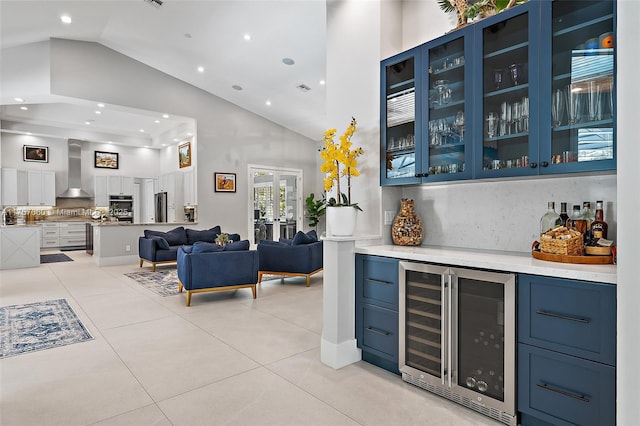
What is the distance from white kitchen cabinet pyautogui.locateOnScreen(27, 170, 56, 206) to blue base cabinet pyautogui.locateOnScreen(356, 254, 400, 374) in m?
11.6

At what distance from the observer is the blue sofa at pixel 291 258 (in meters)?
5.92

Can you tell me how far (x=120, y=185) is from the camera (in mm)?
11555

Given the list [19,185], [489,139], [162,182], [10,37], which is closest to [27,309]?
[10,37]

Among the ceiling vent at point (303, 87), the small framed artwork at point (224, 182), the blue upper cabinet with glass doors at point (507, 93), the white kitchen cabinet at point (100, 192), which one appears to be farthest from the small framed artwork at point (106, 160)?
the blue upper cabinet with glass doors at point (507, 93)

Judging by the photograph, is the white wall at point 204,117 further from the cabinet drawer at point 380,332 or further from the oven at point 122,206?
the cabinet drawer at point 380,332

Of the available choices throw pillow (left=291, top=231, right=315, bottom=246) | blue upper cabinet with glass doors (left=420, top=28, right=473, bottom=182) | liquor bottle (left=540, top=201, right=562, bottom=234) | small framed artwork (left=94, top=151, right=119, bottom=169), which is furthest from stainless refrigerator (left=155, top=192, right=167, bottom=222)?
liquor bottle (left=540, top=201, right=562, bottom=234)

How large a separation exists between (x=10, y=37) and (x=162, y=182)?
5.34 m

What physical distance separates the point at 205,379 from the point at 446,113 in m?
2.62

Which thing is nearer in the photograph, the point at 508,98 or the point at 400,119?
the point at 508,98

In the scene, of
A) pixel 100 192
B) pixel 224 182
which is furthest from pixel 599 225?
pixel 100 192

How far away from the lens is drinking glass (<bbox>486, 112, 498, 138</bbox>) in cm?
236

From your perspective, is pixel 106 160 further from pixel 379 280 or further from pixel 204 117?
pixel 379 280

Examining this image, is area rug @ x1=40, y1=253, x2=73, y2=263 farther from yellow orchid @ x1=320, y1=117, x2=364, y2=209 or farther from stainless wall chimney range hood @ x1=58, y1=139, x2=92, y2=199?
yellow orchid @ x1=320, y1=117, x2=364, y2=209

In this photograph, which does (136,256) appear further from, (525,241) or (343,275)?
(525,241)
